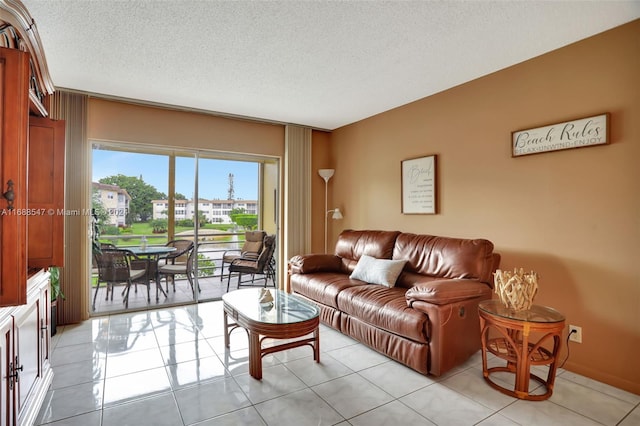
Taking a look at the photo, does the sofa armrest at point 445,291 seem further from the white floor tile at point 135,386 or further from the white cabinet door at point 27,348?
the white cabinet door at point 27,348

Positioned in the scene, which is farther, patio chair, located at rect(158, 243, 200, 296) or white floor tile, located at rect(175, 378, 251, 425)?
patio chair, located at rect(158, 243, 200, 296)

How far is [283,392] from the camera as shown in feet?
7.55

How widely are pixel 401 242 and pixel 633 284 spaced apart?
1.89 m

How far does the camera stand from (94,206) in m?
3.94

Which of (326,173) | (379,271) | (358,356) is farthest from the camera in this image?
(326,173)

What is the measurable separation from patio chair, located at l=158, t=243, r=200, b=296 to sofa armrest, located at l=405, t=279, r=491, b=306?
311 centimetres

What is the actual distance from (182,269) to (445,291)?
135 inches

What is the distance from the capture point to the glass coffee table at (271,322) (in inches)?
96.7

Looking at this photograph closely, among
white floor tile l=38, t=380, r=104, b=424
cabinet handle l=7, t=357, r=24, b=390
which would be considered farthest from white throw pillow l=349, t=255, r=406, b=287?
cabinet handle l=7, t=357, r=24, b=390

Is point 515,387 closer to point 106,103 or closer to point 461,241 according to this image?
point 461,241

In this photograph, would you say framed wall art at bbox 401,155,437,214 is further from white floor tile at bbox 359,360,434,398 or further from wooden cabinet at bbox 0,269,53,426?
wooden cabinet at bbox 0,269,53,426

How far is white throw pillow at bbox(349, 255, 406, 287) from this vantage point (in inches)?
133

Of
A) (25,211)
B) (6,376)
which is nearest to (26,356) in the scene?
(6,376)

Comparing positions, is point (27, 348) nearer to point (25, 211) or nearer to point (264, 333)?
point (25, 211)
